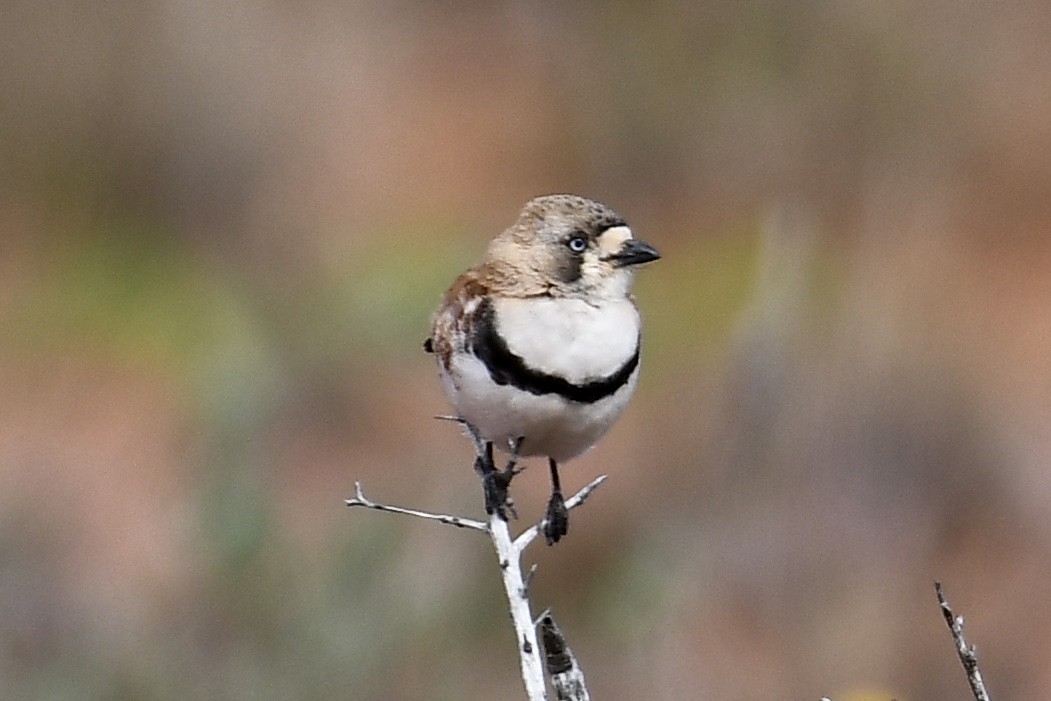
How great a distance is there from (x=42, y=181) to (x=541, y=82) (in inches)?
86.8

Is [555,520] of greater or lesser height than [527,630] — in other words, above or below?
below

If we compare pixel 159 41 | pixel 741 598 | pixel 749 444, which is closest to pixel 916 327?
pixel 741 598

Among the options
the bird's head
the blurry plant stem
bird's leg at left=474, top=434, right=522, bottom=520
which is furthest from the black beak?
the blurry plant stem

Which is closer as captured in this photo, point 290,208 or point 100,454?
point 100,454

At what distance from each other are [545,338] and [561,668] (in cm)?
50

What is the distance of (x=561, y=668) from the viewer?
1.57m

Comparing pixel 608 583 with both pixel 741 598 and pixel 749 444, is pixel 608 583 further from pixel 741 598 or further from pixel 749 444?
pixel 741 598

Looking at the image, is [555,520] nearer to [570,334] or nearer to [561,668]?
[570,334]

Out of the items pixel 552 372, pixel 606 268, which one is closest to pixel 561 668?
pixel 552 372

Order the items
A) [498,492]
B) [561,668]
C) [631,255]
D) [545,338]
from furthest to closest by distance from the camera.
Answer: [631,255] → [545,338] → [498,492] → [561,668]

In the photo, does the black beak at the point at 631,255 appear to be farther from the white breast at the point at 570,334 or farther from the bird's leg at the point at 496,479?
the bird's leg at the point at 496,479

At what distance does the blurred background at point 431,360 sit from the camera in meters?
3.54

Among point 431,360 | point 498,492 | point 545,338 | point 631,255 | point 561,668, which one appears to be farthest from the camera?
point 431,360

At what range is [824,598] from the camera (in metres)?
4.41
